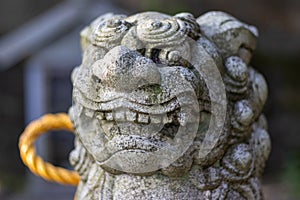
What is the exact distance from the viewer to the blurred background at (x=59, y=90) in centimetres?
417

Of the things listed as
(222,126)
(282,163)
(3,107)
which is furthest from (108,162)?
(3,107)

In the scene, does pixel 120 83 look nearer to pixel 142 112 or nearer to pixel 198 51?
pixel 142 112

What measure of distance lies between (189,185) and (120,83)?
220 mm

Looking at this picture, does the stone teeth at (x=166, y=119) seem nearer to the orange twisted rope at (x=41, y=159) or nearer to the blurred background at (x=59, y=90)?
the orange twisted rope at (x=41, y=159)

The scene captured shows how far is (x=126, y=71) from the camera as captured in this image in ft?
3.05

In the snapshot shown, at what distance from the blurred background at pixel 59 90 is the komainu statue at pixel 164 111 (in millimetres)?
2761

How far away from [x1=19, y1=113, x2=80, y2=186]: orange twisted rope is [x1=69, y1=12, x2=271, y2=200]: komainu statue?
0.21 meters

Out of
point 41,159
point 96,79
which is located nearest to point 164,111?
point 96,79

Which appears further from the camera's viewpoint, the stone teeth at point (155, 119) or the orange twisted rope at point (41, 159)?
the orange twisted rope at point (41, 159)

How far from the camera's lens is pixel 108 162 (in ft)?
3.25

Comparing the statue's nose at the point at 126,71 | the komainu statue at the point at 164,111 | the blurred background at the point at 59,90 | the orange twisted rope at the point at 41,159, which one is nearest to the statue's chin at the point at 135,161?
the komainu statue at the point at 164,111

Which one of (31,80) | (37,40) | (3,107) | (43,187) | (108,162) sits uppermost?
(108,162)

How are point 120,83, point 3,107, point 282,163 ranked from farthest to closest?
point 3,107
point 282,163
point 120,83

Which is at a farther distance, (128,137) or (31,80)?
(31,80)
